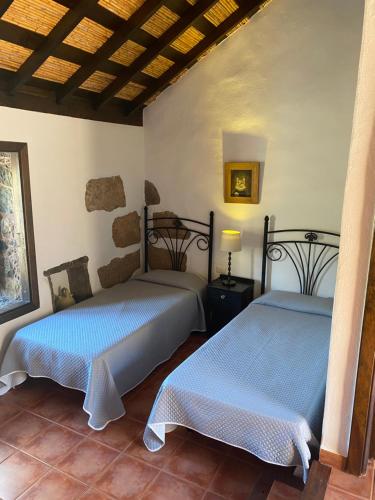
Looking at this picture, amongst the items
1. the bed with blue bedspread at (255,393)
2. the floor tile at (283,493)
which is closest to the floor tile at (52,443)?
the bed with blue bedspread at (255,393)

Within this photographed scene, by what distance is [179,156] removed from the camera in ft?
12.9

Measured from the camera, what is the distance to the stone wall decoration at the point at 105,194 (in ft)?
11.7

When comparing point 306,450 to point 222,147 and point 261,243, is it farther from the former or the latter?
point 222,147

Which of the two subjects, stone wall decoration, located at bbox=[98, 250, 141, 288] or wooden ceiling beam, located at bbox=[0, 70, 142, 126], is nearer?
wooden ceiling beam, located at bbox=[0, 70, 142, 126]

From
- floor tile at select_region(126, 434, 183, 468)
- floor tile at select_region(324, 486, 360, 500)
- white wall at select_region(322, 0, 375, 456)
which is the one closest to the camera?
white wall at select_region(322, 0, 375, 456)

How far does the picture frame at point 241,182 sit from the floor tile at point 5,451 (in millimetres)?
2634

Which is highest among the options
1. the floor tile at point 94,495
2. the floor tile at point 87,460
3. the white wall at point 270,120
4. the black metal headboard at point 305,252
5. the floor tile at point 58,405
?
the white wall at point 270,120

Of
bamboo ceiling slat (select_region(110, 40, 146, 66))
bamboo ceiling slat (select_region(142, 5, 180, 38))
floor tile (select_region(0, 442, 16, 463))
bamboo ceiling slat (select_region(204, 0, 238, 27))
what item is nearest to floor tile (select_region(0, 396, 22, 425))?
floor tile (select_region(0, 442, 16, 463))

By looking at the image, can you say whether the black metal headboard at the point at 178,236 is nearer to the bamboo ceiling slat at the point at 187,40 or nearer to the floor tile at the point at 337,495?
the bamboo ceiling slat at the point at 187,40

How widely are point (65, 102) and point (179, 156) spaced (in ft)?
4.05

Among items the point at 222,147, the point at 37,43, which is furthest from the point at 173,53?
the point at 37,43

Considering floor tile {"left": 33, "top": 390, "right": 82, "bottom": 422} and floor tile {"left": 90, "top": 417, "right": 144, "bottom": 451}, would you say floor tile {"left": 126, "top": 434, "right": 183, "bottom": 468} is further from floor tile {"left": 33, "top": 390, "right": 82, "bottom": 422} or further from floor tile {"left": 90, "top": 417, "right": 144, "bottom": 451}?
floor tile {"left": 33, "top": 390, "right": 82, "bottom": 422}

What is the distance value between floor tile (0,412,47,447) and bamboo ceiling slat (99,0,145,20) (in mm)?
2701

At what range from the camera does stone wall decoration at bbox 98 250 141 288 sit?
12.6 feet
